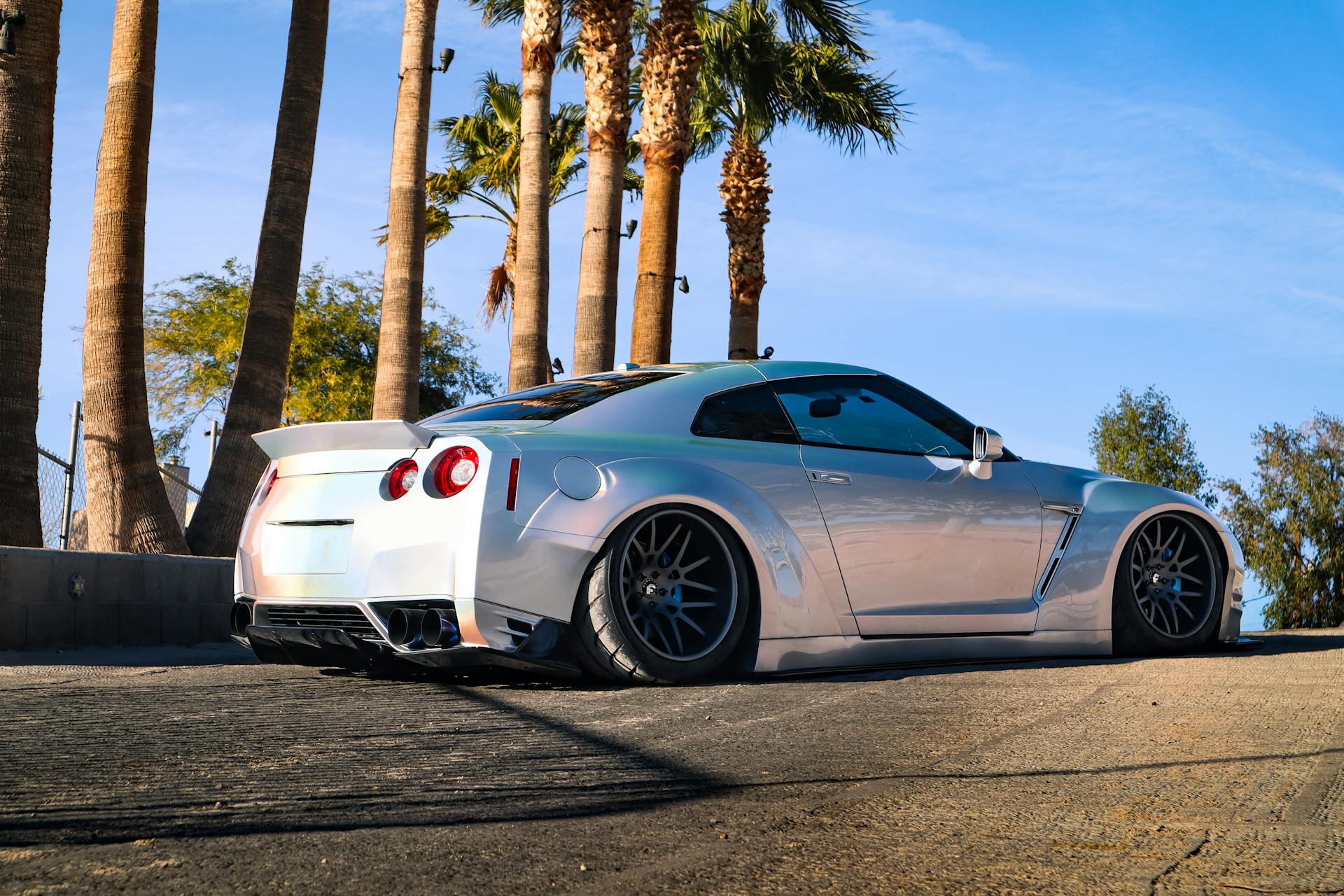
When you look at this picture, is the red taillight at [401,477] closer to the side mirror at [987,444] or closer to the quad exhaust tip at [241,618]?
the quad exhaust tip at [241,618]

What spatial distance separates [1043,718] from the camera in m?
4.37

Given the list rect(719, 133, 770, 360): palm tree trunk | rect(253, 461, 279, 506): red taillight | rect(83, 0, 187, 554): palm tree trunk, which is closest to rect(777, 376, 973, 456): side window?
rect(253, 461, 279, 506): red taillight

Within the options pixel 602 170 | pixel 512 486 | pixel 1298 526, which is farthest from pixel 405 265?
pixel 1298 526

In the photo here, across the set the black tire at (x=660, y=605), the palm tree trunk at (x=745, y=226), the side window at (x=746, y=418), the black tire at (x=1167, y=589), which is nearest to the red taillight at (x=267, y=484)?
the black tire at (x=660, y=605)

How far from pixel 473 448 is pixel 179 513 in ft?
43.3

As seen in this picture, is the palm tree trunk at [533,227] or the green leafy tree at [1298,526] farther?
the green leafy tree at [1298,526]

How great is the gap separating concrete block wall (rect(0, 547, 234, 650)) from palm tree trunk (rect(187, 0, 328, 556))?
2761mm

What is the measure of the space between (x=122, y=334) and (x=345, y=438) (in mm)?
5911

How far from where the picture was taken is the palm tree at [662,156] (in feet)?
53.9

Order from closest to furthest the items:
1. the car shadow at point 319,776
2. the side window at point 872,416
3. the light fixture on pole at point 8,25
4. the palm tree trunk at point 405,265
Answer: the car shadow at point 319,776, the side window at point 872,416, the light fixture on pole at point 8,25, the palm tree trunk at point 405,265

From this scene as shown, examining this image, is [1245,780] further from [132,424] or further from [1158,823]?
[132,424]

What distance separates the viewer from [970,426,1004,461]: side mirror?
6.16m

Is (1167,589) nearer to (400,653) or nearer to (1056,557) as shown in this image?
(1056,557)

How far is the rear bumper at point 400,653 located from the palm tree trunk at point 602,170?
9.92 meters
